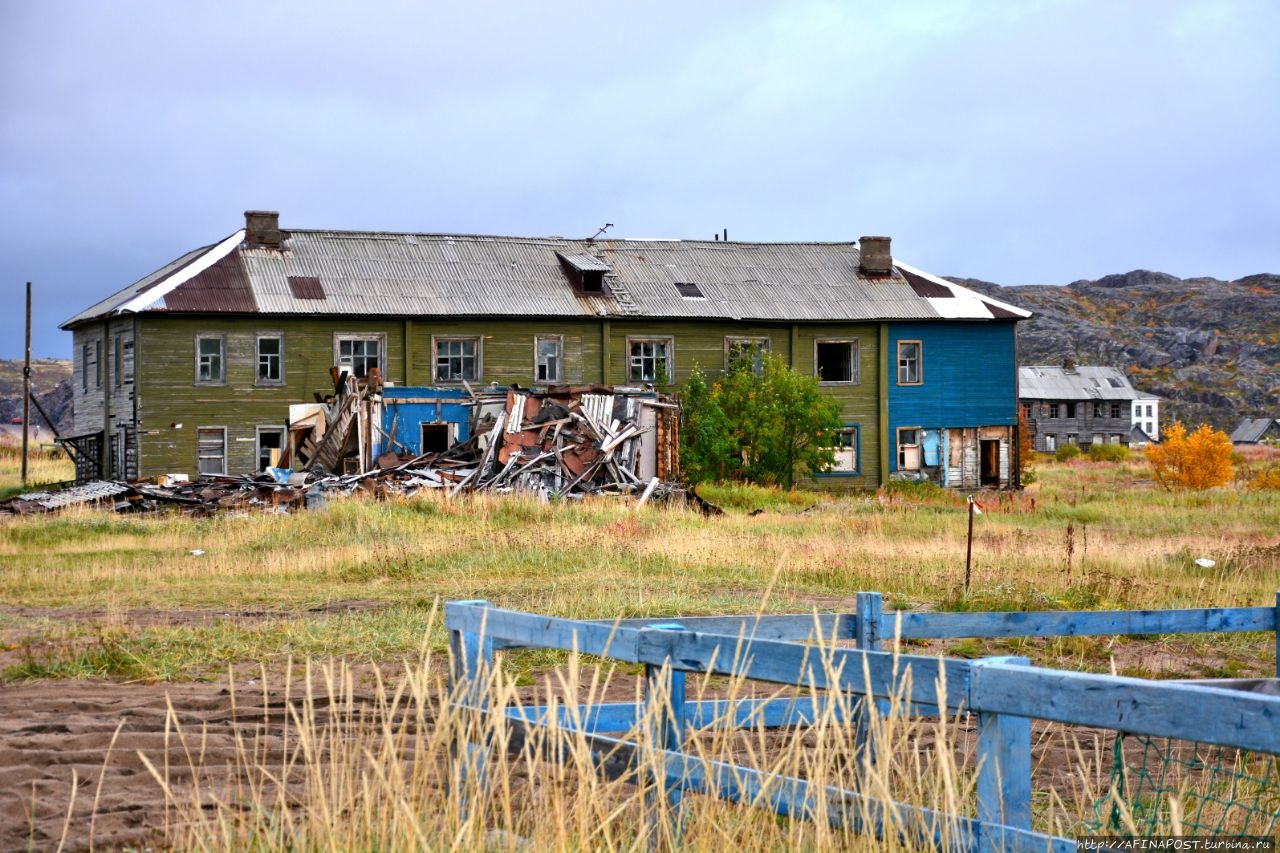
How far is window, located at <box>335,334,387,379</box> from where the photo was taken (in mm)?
35531

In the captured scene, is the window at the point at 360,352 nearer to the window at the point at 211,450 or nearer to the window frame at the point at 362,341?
the window frame at the point at 362,341

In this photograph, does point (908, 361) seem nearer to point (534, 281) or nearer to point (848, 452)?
point (848, 452)

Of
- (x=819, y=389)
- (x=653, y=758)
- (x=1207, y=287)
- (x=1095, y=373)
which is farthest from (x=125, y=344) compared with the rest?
(x=1207, y=287)

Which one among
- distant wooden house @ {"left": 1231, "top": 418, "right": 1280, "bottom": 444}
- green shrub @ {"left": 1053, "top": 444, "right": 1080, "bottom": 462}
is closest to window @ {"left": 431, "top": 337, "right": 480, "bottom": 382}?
green shrub @ {"left": 1053, "top": 444, "right": 1080, "bottom": 462}

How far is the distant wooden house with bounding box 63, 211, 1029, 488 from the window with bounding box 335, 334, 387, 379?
0.04 m

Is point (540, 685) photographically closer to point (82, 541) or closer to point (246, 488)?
point (82, 541)

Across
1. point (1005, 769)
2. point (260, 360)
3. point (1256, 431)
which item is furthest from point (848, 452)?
point (1256, 431)

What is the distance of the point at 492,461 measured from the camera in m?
29.2

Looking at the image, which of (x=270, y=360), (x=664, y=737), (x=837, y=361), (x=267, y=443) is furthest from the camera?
(x=837, y=361)

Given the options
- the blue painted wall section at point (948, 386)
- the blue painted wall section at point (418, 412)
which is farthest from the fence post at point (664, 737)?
the blue painted wall section at point (948, 386)

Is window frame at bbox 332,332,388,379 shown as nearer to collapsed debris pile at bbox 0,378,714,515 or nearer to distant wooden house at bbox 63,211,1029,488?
distant wooden house at bbox 63,211,1029,488

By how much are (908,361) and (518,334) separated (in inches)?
443

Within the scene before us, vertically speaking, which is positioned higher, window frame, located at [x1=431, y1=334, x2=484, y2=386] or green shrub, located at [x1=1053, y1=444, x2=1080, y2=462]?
window frame, located at [x1=431, y1=334, x2=484, y2=386]

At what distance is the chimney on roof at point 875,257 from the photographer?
135 feet
